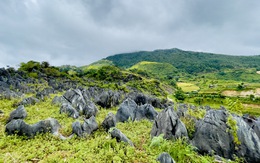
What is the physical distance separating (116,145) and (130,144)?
0.98 metres

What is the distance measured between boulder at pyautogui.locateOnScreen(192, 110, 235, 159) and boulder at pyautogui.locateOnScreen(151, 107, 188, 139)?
37.7 inches

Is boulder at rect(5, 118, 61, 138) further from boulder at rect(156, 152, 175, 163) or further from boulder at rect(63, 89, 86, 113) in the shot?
boulder at rect(156, 152, 175, 163)

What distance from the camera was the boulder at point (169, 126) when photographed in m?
11.6

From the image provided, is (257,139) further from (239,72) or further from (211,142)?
(239,72)

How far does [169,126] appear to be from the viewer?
12.1 meters

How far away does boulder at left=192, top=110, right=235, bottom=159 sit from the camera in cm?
1050

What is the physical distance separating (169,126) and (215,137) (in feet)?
9.30

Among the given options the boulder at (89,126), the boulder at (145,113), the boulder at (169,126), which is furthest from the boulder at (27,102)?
the boulder at (169,126)

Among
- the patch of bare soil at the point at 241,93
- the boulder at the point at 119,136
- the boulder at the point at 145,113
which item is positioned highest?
the boulder at the point at 119,136

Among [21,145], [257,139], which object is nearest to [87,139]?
[21,145]

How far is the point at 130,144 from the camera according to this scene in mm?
10945

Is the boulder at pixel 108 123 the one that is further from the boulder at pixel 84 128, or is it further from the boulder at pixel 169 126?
the boulder at pixel 169 126

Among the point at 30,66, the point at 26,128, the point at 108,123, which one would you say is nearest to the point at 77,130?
the point at 108,123

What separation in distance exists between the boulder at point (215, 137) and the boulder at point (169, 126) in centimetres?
96
